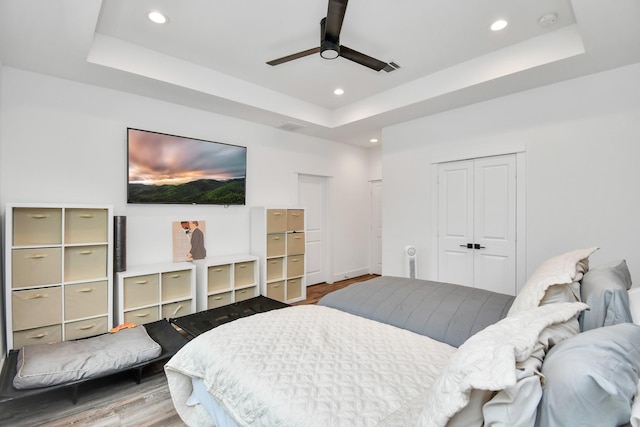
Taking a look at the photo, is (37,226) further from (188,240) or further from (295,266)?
(295,266)

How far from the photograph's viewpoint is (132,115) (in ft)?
11.5

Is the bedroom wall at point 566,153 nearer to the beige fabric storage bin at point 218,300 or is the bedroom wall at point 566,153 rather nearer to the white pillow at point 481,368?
the beige fabric storage bin at point 218,300

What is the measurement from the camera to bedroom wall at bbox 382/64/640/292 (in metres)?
2.88

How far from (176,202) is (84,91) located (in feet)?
4.72

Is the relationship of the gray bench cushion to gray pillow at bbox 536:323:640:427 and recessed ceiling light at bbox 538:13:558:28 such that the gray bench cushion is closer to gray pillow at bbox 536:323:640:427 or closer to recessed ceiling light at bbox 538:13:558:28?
gray pillow at bbox 536:323:640:427

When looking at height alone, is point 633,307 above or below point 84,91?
below

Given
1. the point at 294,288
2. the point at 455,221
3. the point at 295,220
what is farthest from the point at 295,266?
the point at 455,221

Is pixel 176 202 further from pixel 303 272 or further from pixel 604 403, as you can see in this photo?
pixel 604 403

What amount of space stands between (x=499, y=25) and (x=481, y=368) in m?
2.99

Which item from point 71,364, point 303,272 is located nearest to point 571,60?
point 303,272

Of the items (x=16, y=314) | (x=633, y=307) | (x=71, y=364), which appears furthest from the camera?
(x=16, y=314)

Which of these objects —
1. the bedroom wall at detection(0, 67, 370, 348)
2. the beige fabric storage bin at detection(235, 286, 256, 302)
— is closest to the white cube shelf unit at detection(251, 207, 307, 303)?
the beige fabric storage bin at detection(235, 286, 256, 302)

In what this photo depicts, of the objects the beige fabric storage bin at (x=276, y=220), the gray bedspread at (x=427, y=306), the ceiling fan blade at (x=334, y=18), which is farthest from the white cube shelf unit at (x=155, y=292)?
the ceiling fan blade at (x=334, y=18)

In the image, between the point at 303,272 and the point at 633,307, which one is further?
the point at 303,272
